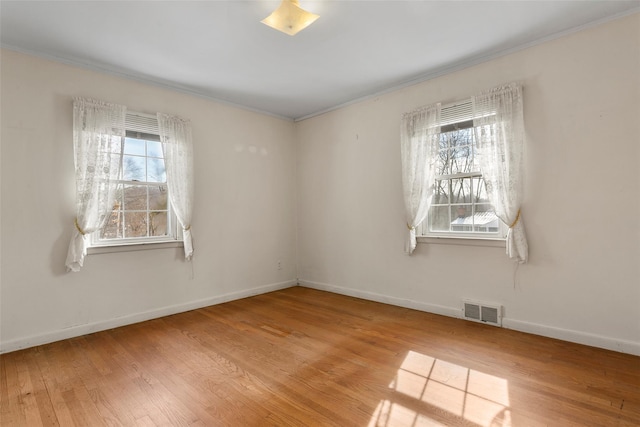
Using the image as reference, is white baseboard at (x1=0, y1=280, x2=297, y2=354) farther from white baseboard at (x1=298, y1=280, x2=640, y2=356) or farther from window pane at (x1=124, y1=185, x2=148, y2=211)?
white baseboard at (x1=298, y1=280, x2=640, y2=356)

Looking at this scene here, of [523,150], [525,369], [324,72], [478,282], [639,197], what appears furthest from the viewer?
[324,72]

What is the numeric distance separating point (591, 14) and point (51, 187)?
5023mm

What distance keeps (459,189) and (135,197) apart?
3.74 metres

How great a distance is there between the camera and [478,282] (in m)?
3.40

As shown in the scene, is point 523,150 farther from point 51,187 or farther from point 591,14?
point 51,187

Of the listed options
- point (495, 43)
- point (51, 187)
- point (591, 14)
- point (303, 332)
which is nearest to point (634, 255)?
point (591, 14)

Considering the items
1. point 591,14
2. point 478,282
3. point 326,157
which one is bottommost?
point 478,282

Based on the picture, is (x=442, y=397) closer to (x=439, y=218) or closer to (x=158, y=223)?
(x=439, y=218)

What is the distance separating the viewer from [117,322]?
11.3ft

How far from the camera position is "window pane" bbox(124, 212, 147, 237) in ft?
12.0

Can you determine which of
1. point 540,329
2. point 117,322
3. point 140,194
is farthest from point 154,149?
point 540,329

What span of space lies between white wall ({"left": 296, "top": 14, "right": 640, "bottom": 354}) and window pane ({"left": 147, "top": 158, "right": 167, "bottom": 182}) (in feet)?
9.22

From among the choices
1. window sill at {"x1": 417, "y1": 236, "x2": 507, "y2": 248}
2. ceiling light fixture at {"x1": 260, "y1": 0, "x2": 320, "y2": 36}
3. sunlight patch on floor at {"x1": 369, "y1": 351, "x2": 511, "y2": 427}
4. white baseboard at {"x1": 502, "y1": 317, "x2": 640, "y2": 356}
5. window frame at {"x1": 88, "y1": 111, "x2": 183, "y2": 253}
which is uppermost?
ceiling light fixture at {"x1": 260, "y1": 0, "x2": 320, "y2": 36}

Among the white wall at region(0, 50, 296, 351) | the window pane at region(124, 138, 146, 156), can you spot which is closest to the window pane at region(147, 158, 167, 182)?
the window pane at region(124, 138, 146, 156)
